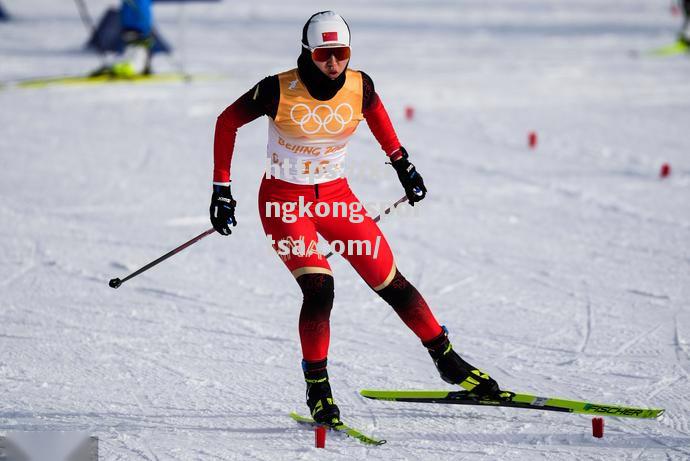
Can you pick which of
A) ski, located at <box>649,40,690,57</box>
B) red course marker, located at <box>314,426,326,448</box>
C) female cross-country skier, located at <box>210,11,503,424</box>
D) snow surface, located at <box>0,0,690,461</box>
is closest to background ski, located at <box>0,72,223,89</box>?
snow surface, located at <box>0,0,690,461</box>

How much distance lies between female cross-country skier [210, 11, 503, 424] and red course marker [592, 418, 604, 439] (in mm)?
A: 483

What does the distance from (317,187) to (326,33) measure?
74 cm

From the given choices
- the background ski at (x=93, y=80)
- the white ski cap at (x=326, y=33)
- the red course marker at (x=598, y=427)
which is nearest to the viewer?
the white ski cap at (x=326, y=33)

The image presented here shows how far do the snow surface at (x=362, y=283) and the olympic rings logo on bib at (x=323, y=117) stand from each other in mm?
1401

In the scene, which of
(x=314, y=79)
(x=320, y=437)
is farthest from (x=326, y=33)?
(x=320, y=437)

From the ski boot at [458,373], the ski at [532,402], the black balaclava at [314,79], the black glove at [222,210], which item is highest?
the black balaclava at [314,79]

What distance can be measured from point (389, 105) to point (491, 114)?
1453 millimetres

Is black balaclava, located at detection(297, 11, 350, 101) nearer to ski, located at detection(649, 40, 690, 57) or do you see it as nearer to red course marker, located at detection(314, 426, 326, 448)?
red course marker, located at detection(314, 426, 326, 448)

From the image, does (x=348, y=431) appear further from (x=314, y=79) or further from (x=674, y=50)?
(x=674, y=50)

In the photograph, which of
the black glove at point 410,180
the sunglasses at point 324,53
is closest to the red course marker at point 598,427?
the black glove at point 410,180

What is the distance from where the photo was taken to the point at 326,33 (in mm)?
4078

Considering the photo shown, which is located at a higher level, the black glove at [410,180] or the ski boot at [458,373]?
the black glove at [410,180]

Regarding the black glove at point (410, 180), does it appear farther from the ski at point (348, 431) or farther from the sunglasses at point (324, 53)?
the ski at point (348, 431)

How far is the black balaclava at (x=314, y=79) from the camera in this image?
4.16 metres
